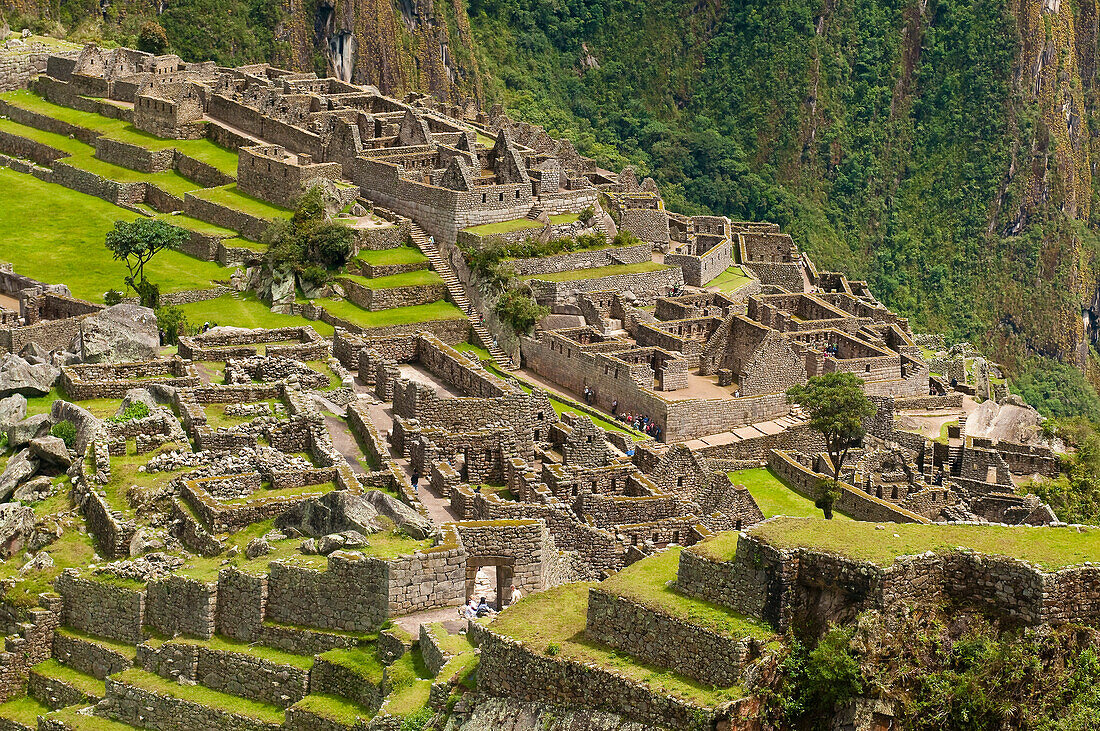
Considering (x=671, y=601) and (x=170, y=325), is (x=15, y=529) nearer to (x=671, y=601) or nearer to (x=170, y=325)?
(x=671, y=601)

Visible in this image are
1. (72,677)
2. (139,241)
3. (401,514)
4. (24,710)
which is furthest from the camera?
(139,241)

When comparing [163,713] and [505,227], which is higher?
[505,227]

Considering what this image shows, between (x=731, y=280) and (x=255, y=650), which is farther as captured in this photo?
(x=731, y=280)

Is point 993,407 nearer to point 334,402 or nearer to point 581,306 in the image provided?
point 581,306

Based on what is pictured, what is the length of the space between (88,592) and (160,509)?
1731 millimetres

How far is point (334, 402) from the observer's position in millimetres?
34375

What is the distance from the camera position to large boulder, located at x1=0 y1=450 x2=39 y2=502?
98.8 ft

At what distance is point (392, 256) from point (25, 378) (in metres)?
25.9

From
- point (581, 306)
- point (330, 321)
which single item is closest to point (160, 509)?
point (330, 321)

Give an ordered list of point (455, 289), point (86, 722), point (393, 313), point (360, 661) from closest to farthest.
Result: 1. point (360, 661)
2. point (86, 722)
3. point (393, 313)
4. point (455, 289)

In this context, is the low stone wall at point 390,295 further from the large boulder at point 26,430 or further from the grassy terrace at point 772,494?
the large boulder at point 26,430

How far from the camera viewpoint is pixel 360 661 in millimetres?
23422

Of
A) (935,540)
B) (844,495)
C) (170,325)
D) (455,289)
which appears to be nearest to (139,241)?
(455,289)

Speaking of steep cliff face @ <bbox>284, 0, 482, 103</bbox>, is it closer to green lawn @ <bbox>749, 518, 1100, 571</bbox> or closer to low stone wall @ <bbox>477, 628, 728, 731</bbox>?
low stone wall @ <bbox>477, 628, 728, 731</bbox>
